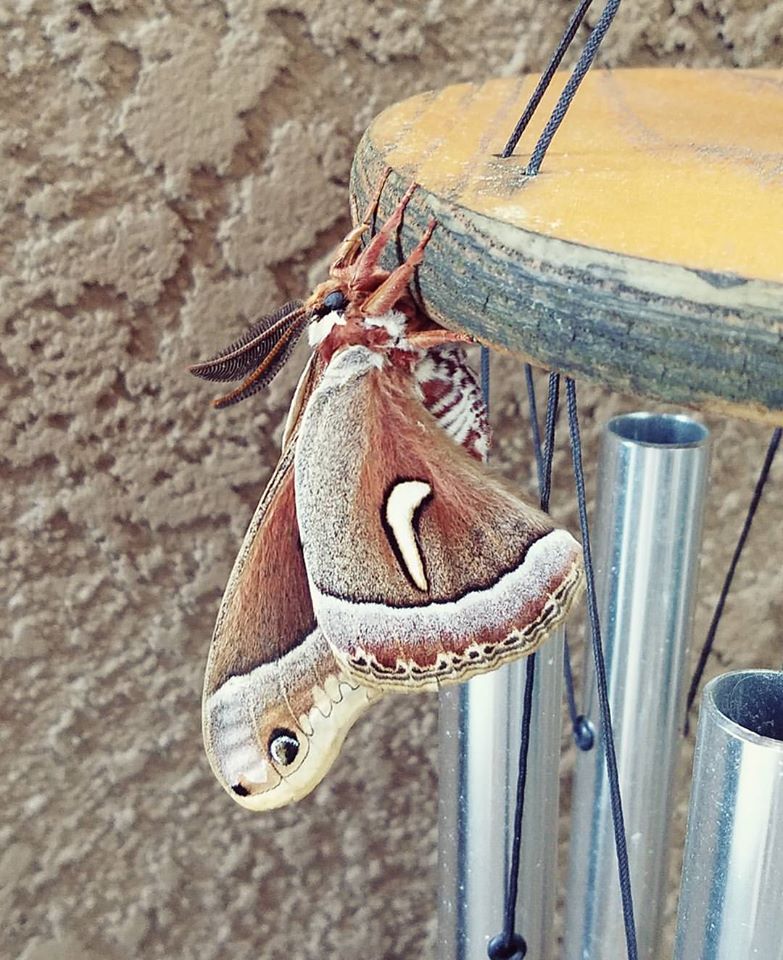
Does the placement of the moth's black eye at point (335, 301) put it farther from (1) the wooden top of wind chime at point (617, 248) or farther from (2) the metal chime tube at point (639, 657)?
(2) the metal chime tube at point (639, 657)

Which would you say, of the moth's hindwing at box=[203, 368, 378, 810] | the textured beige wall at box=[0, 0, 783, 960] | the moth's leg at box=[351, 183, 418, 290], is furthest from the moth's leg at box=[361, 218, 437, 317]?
the textured beige wall at box=[0, 0, 783, 960]

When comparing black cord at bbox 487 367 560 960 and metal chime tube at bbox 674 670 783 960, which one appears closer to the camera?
metal chime tube at bbox 674 670 783 960

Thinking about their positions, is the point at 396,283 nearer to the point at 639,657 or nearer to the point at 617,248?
the point at 617,248

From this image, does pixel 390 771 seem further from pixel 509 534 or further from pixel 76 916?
Result: pixel 509 534

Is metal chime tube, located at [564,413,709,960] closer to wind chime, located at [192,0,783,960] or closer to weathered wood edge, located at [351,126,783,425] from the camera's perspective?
wind chime, located at [192,0,783,960]

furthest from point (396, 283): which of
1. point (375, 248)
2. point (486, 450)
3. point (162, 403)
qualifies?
point (162, 403)

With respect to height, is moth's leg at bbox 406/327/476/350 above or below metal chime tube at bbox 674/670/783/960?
Result: above
